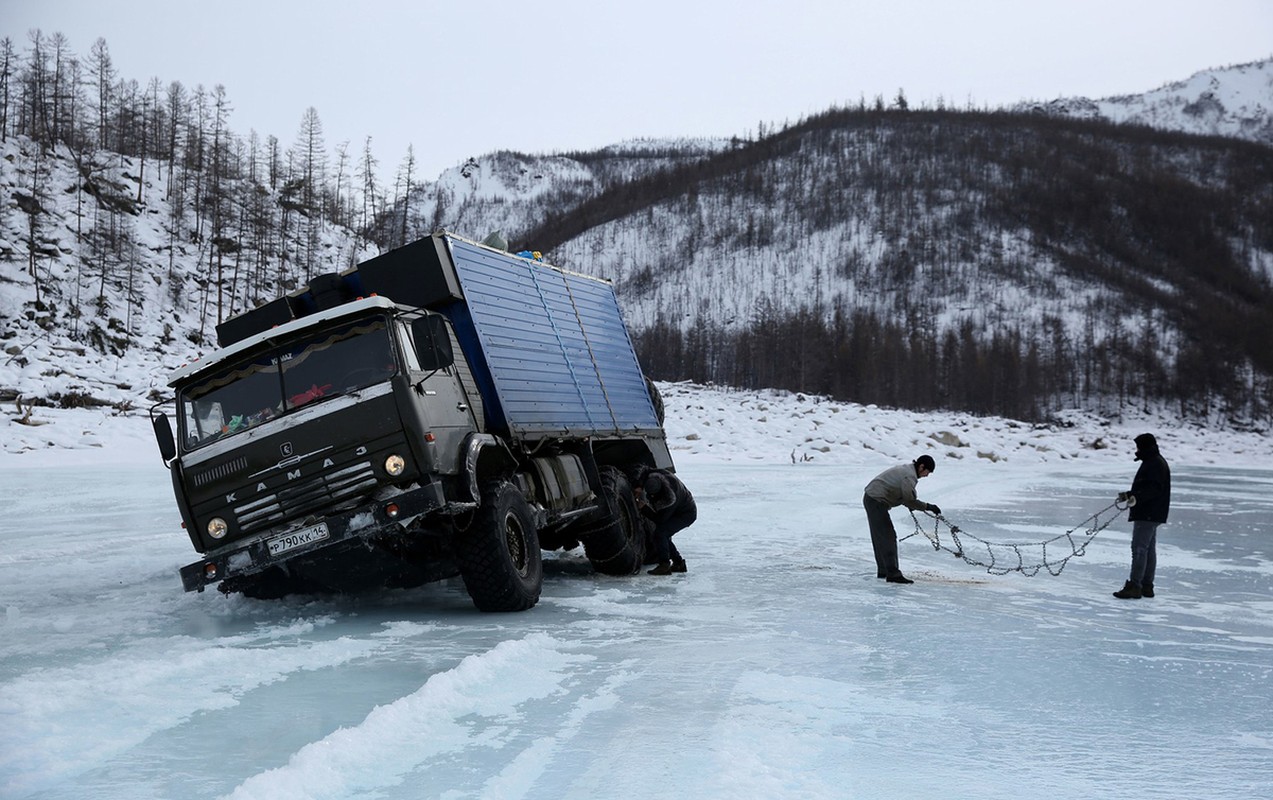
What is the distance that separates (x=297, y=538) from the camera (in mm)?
7324

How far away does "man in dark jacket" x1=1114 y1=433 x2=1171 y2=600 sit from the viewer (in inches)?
376

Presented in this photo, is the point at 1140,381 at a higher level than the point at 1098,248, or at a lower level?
lower

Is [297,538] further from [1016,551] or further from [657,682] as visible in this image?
[1016,551]

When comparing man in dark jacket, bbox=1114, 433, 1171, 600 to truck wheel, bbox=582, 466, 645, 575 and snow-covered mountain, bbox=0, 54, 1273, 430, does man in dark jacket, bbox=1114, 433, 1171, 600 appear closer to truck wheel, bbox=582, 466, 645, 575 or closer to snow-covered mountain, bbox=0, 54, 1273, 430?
truck wheel, bbox=582, 466, 645, 575

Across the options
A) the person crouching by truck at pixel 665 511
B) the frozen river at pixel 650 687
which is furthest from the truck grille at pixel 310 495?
the person crouching by truck at pixel 665 511

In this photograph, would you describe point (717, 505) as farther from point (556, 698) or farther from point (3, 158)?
point (3, 158)

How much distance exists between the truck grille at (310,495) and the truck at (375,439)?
0.01 m

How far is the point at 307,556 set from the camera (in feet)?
25.0

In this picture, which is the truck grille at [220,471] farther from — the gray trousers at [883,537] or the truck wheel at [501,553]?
the gray trousers at [883,537]

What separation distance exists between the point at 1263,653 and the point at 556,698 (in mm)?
5571

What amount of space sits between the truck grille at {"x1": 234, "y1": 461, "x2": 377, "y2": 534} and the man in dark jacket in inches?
283

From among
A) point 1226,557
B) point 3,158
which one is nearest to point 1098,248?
point 3,158

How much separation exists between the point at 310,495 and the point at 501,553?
158cm

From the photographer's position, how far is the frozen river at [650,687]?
4.16 meters
